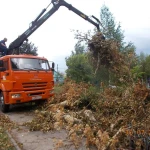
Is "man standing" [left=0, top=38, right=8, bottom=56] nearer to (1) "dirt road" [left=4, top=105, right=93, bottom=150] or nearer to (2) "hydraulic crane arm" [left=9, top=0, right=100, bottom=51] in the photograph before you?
(2) "hydraulic crane arm" [left=9, top=0, right=100, bottom=51]

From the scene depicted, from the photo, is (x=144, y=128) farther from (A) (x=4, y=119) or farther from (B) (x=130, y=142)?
A: (A) (x=4, y=119)

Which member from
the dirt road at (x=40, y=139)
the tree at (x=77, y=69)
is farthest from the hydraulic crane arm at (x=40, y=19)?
the tree at (x=77, y=69)

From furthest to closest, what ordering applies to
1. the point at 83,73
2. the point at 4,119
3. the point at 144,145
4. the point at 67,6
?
1. the point at 83,73
2. the point at 67,6
3. the point at 4,119
4. the point at 144,145

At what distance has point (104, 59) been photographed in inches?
317

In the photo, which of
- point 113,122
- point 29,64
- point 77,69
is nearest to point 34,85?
point 29,64

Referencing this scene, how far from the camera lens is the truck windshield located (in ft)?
31.2

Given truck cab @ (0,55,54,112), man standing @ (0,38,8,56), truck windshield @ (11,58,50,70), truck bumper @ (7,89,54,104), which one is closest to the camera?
truck bumper @ (7,89,54,104)

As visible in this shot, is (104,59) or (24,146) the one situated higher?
(104,59)

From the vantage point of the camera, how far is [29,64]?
9.84 m

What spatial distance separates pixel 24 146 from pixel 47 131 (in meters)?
1.28

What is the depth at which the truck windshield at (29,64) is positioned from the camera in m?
9.51

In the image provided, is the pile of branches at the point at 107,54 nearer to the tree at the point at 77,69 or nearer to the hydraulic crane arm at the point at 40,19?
the hydraulic crane arm at the point at 40,19

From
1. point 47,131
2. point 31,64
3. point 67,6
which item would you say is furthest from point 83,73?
point 47,131

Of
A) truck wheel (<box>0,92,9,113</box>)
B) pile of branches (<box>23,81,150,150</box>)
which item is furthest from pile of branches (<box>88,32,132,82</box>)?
truck wheel (<box>0,92,9,113</box>)
